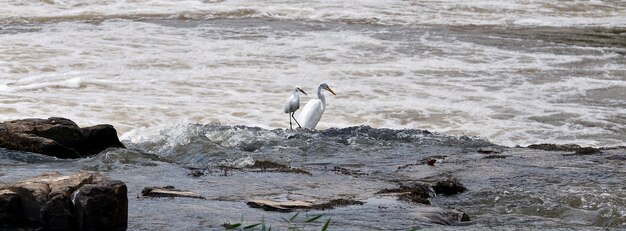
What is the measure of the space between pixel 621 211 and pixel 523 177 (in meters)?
1.55

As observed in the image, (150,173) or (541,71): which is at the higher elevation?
(150,173)

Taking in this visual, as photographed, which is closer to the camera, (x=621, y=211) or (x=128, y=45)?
(x=621, y=211)

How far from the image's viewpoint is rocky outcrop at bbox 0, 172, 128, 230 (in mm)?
5656

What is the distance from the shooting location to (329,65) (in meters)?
19.5

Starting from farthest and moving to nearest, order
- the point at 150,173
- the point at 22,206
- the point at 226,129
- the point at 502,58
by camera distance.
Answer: the point at 502,58
the point at 226,129
the point at 150,173
the point at 22,206

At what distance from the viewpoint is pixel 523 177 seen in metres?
9.04

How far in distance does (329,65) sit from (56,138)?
10.0 metres

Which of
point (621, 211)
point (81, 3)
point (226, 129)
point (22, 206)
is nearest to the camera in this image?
point (22, 206)

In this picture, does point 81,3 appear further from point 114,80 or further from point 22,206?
point 22,206

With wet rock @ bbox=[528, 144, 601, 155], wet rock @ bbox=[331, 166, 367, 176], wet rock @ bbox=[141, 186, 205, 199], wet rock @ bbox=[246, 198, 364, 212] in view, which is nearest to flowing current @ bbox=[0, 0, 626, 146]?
wet rock @ bbox=[528, 144, 601, 155]

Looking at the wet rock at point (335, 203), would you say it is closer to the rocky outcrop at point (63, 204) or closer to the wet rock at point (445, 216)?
the wet rock at point (445, 216)

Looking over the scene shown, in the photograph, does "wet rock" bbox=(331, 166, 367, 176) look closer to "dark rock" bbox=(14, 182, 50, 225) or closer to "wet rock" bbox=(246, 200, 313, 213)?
"wet rock" bbox=(246, 200, 313, 213)

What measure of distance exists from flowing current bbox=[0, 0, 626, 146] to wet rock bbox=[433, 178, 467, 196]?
5.18 meters

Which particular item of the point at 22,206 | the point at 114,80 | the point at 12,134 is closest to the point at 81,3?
the point at 114,80
